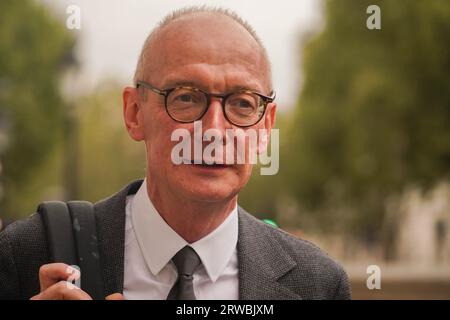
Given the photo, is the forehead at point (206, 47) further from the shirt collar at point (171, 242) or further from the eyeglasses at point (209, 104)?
the shirt collar at point (171, 242)

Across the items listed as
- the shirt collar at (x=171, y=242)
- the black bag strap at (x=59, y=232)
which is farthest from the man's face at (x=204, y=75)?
the black bag strap at (x=59, y=232)

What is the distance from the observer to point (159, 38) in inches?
82.0

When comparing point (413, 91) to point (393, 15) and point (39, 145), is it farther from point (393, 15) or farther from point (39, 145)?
point (39, 145)

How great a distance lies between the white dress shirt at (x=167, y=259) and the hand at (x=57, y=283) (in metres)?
0.33

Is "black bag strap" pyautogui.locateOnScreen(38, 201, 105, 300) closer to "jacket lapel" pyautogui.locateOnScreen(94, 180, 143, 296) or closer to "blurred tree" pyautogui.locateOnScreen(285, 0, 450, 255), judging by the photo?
"jacket lapel" pyautogui.locateOnScreen(94, 180, 143, 296)

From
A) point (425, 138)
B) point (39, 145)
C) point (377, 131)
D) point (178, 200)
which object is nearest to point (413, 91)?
point (425, 138)

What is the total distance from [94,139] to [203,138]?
17.6m

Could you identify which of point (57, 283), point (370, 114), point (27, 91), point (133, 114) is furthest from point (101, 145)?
point (57, 283)

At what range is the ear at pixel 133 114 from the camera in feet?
7.16

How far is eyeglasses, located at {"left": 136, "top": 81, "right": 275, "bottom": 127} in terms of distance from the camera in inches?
79.3

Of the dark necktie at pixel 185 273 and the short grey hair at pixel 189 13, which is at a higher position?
the short grey hair at pixel 189 13

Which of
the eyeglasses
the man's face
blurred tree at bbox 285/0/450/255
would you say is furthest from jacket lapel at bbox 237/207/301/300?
blurred tree at bbox 285/0/450/255

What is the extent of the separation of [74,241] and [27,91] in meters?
12.1

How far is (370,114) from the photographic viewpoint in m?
17.6
